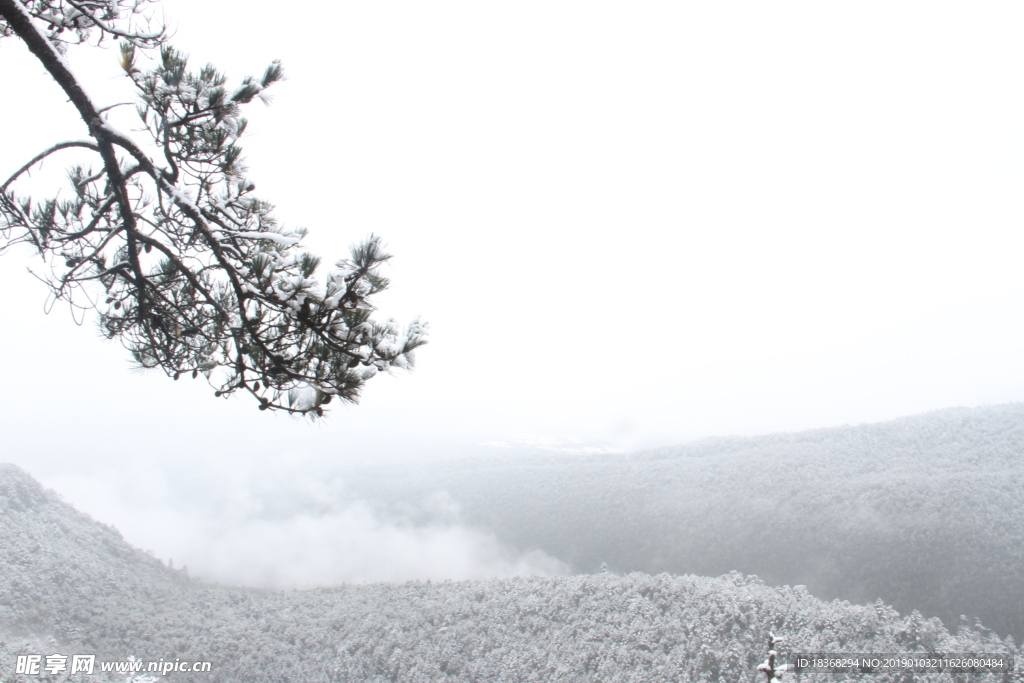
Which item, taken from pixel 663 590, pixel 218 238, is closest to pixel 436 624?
pixel 663 590

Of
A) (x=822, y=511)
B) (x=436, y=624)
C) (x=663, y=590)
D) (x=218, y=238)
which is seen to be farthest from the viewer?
(x=822, y=511)

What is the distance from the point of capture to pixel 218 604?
32.8m

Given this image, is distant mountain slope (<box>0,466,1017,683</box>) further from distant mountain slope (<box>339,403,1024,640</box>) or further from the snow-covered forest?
distant mountain slope (<box>339,403,1024,640</box>)

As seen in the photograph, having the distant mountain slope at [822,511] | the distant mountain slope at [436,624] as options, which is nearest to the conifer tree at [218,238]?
the distant mountain slope at [436,624]

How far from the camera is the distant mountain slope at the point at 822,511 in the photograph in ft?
91.4

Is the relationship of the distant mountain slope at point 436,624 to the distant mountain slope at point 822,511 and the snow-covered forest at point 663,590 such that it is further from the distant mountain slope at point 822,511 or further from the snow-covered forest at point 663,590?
the distant mountain slope at point 822,511

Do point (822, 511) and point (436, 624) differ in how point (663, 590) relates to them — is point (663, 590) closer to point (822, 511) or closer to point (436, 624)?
point (436, 624)

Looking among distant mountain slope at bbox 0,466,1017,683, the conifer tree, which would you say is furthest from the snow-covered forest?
the conifer tree

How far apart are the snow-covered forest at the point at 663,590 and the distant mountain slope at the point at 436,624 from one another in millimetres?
105

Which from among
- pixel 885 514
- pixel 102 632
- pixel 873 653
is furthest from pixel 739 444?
pixel 102 632

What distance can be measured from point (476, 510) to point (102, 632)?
40.3 m

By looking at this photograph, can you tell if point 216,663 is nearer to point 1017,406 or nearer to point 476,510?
point 476,510

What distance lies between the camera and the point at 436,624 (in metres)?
26.3

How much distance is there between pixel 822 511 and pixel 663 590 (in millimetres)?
21695
